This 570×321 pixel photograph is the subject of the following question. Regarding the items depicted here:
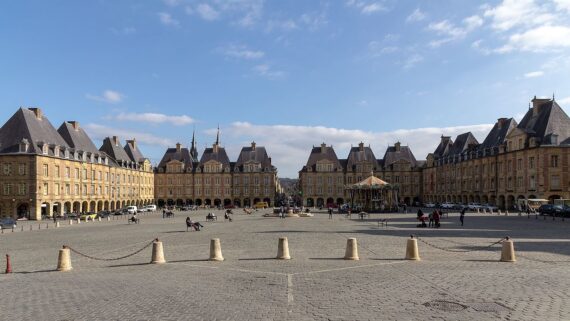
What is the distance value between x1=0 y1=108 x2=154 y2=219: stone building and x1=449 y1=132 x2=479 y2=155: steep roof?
6313cm

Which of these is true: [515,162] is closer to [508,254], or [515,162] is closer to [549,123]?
[549,123]

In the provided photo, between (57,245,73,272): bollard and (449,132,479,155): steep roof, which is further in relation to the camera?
(449,132,479,155): steep roof

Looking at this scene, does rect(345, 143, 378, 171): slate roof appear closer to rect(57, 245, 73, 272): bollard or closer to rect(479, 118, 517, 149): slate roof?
rect(479, 118, 517, 149): slate roof

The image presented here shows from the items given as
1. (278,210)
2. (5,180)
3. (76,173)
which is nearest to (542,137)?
(278,210)

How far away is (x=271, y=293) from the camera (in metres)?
11.1

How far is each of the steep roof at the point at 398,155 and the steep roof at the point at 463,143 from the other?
1215 centimetres

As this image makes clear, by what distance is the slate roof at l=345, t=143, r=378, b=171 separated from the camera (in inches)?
3824

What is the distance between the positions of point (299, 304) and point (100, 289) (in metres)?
5.49

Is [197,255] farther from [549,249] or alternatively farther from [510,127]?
[510,127]

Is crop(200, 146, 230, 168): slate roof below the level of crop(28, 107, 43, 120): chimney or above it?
below

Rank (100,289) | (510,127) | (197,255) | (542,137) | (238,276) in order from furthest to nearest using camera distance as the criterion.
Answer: (510,127), (542,137), (197,255), (238,276), (100,289)

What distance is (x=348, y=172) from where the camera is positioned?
9669 cm

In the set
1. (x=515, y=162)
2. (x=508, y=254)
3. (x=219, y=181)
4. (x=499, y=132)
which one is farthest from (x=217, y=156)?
(x=508, y=254)

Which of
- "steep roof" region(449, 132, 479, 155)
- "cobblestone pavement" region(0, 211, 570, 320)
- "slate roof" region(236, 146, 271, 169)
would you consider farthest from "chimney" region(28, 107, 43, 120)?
"steep roof" region(449, 132, 479, 155)
